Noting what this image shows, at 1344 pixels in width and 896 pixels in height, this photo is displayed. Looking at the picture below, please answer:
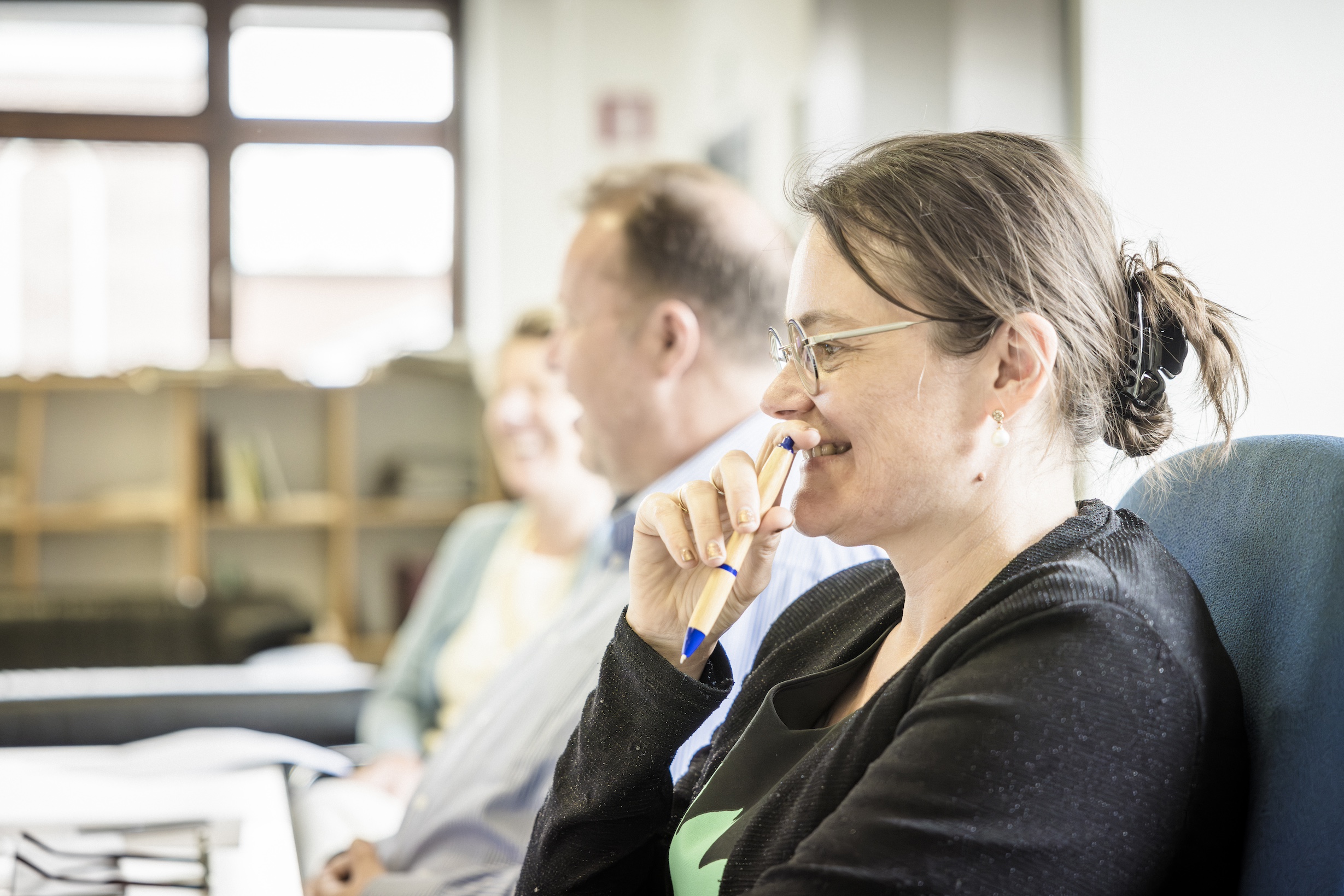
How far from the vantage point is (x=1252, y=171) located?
4.41 ft

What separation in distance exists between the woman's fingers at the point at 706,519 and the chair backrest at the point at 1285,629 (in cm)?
38

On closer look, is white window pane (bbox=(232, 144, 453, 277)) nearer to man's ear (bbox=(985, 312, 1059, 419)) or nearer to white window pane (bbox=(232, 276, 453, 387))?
white window pane (bbox=(232, 276, 453, 387))

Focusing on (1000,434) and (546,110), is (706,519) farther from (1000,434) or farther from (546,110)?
(546,110)

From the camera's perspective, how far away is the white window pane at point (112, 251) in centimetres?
525

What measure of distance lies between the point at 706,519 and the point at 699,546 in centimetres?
3

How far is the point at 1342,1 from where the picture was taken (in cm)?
127

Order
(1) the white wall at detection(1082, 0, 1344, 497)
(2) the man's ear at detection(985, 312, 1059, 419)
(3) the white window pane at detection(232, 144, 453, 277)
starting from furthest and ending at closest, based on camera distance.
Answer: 1. (3) the white window pane at detection(232, 144, 453, 277)
2. (1) the white wall at detection(1082, 0, 1344, 497)
3. (2) the man's ear at detection(985, 312, 1059, 419)

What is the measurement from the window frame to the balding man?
391 centimetres

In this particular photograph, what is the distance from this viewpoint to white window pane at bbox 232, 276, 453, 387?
5395 mm

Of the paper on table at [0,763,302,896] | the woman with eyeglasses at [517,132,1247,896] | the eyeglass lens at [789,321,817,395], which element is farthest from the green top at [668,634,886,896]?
the paper on table at [0,763,302,896]

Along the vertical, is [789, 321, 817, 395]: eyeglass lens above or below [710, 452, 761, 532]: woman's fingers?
above

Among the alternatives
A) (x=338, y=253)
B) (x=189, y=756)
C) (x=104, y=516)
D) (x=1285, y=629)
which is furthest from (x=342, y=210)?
(x=1285, y=629)

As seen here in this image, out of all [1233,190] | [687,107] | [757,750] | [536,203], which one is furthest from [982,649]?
[536,203]

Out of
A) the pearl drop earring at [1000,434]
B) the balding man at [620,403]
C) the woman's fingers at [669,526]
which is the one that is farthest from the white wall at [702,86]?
the pearl drop earring at [1000,434]
